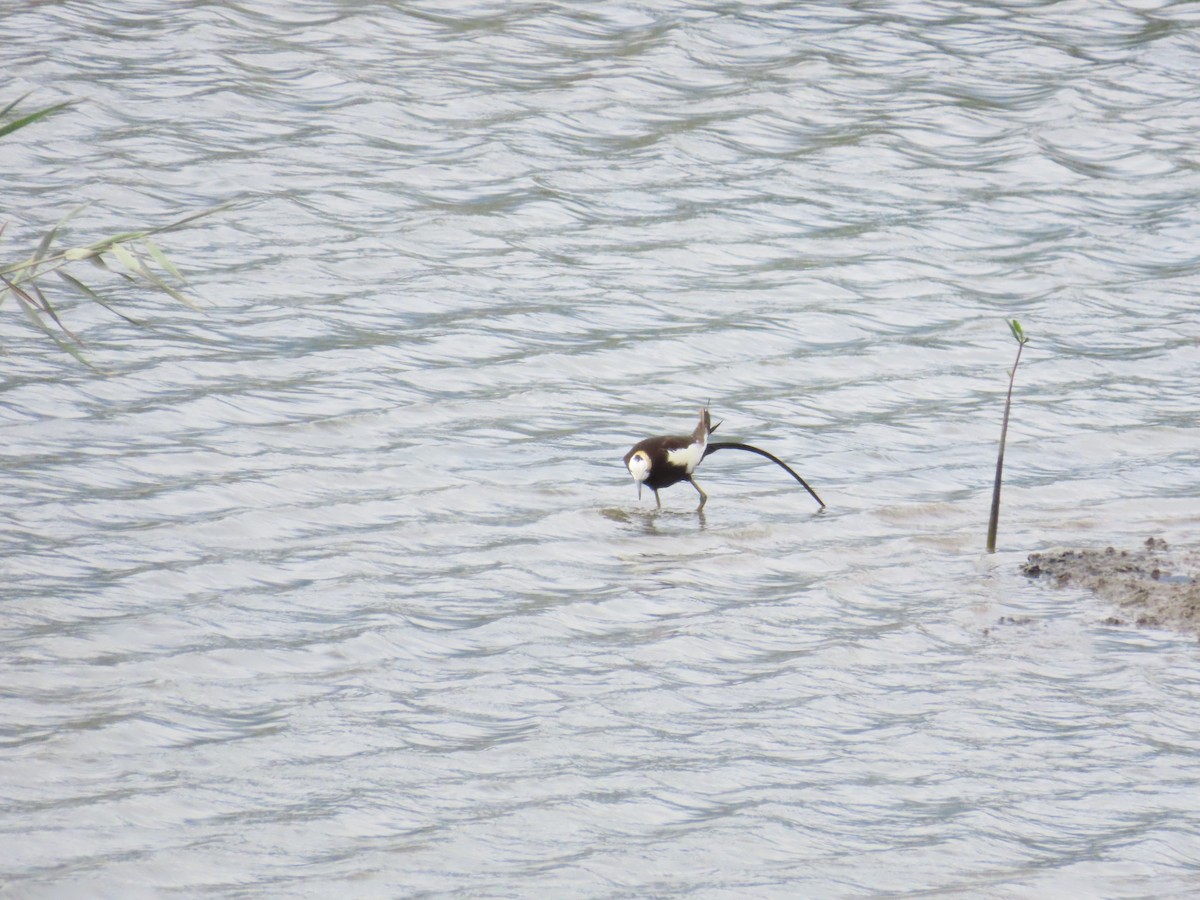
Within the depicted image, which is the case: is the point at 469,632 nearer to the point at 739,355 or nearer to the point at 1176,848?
the point at 1176,848

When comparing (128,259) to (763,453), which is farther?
(763,453)

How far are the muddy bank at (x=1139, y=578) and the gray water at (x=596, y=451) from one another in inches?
6.4

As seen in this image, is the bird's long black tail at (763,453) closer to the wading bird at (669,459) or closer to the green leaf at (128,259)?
the wading bird at (669,459)

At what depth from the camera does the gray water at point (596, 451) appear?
642 centimetres

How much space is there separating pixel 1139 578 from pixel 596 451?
3.69 m

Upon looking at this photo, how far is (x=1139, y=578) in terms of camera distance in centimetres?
871

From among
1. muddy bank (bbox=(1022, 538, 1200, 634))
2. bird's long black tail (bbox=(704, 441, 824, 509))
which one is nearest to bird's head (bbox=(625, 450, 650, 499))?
bird's long black tail (bbox=(704, 441, 824, 509))

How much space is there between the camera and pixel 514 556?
918 centimetres

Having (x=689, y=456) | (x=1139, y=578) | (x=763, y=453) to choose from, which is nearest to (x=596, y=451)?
(x=689, y=456)

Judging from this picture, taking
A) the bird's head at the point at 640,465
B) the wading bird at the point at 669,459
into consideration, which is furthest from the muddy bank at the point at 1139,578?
the bird's head at the point at 640,465

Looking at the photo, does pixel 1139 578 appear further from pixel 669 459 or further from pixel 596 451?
pixel 596 451

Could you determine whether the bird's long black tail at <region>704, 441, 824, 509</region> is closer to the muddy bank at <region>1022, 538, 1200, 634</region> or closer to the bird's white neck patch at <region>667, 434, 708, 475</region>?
the bird's white neck patch at <region>667, 434, 708, 475</region>

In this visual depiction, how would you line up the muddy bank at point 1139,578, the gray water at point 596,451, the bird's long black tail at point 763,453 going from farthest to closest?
the bird's long black tail at point 763,453, the muddy bank at point 1139,578, the gray water at point 596,451

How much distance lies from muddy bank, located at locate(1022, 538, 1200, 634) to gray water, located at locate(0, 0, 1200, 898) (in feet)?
0.53
